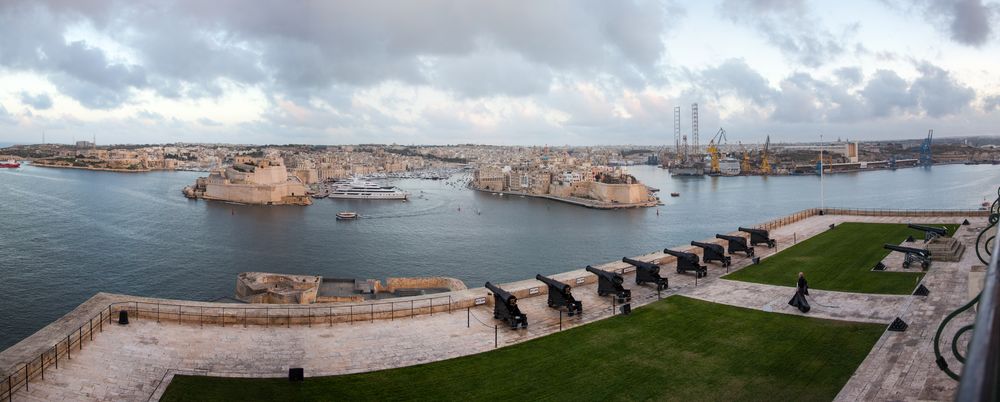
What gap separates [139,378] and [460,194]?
2265 inches

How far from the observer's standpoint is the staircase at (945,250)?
13148 millimetres

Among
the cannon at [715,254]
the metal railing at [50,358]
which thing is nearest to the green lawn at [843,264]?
the cannon at [715,254]

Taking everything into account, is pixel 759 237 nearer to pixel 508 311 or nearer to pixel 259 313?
pixel 508 311

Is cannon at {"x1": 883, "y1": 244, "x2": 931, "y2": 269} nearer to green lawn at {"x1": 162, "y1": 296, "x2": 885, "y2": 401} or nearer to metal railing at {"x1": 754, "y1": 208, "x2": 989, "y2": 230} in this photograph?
green lawn at {"x1": 162, "y1": 296, "x2": 885, "y2": 401}

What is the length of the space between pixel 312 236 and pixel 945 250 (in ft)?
95.6

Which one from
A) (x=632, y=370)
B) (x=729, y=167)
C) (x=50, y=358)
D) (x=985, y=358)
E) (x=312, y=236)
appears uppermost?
(x=729, y=167)

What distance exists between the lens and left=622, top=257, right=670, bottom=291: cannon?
12.2 meters

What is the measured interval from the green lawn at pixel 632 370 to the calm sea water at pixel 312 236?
12.3m

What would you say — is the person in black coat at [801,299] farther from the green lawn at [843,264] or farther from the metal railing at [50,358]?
the metal railing at [50,358]

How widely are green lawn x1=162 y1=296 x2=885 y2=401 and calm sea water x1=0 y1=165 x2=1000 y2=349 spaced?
12.3m

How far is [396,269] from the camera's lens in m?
24.8

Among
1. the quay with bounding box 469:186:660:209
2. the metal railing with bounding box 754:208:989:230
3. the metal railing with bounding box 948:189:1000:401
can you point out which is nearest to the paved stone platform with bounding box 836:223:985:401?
the metal railing with bounding box 948:189:1000:401

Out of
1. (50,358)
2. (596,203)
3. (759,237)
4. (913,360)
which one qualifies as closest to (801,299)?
(913,360)

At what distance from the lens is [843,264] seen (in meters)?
14.2
